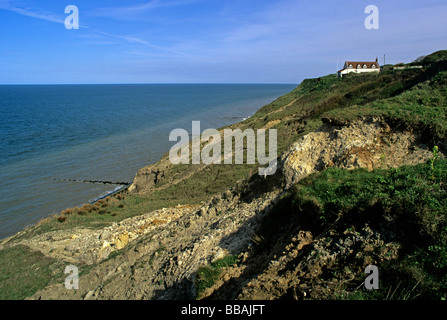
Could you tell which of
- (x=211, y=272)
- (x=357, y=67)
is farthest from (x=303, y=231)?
(x=357, y=67)

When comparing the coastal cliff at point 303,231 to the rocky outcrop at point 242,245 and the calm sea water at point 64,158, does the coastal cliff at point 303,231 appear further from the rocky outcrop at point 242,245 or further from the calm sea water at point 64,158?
the calm sea water at point 64,158

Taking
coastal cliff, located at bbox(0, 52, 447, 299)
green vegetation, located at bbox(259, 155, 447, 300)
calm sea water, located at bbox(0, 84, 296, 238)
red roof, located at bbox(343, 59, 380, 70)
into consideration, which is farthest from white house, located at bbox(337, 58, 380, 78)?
green vegetation, located at bbox(259, 155, 447, 300)

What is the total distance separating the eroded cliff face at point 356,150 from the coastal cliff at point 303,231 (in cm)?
4

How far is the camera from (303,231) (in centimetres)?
727

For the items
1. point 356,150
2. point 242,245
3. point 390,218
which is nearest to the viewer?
point 390,218

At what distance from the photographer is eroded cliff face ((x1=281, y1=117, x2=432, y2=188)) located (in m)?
10.8

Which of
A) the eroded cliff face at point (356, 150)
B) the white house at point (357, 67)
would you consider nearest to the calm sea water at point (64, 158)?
the eroded cliff face at point (356, 150)

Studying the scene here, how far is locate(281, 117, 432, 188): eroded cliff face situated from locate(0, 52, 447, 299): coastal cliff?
0.14 ft

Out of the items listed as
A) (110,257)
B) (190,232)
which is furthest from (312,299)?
(110,257)

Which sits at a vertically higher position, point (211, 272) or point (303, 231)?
point (303, 231)

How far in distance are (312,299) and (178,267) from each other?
216 inches

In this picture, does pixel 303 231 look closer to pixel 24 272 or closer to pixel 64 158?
pixel 24 272

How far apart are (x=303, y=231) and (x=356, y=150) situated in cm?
537

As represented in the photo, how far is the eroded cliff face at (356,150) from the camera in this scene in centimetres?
1081
